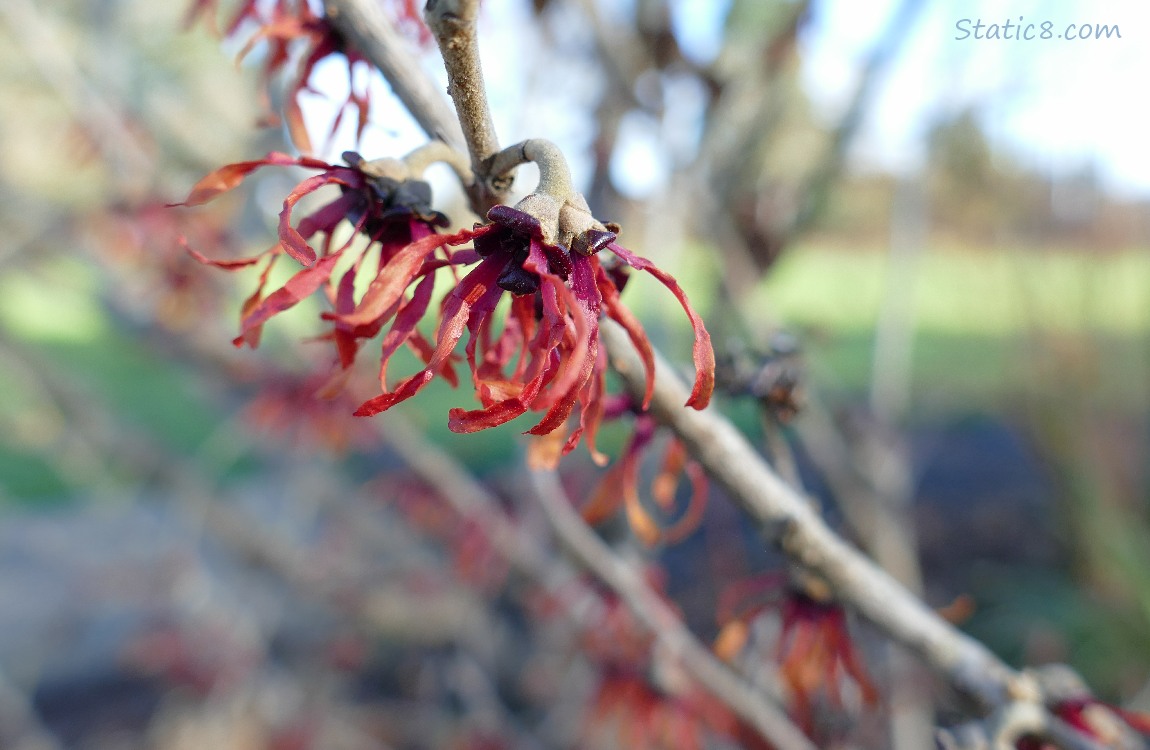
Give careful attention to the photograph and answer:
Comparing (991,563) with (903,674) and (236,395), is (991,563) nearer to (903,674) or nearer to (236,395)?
(903,674)

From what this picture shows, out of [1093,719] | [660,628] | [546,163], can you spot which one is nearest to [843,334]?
[660,628]

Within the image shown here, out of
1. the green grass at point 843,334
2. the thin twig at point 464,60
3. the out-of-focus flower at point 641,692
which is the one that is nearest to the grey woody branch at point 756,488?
the thin twig at point 464,60

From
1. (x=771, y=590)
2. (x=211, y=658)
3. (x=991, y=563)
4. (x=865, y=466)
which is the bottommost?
(x=991, y=563)

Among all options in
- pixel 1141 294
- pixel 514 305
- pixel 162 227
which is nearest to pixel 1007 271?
pixel 1141 294

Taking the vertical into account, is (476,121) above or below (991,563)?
above

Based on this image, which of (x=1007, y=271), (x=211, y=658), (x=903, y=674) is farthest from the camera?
(x=1007, y=271)

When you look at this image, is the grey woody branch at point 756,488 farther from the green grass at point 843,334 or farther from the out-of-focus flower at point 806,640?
the green grass at point 843,334

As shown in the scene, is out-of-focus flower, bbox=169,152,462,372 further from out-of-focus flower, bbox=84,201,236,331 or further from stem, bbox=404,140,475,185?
out-of-focus flower, bbox=84,201,236,331

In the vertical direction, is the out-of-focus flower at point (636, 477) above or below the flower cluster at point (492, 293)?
below
